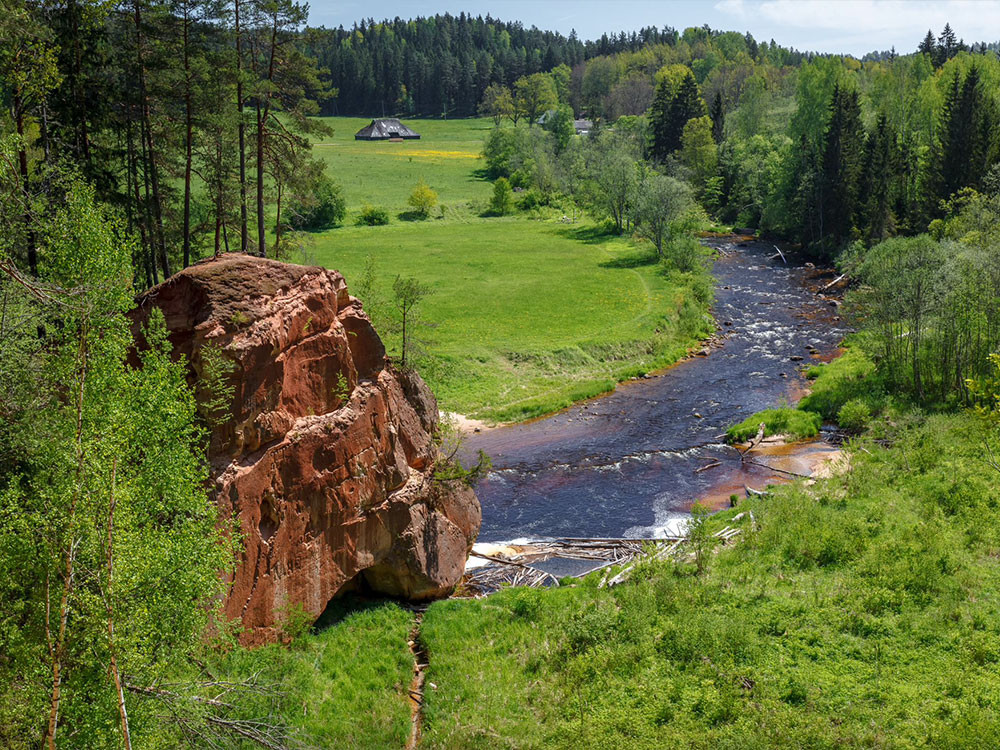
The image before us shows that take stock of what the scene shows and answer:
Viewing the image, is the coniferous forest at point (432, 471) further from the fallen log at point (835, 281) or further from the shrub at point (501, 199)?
the shrub at point (501, 199)

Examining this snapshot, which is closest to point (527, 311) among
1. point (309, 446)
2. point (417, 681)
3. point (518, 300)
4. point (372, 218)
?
point (518, 300)

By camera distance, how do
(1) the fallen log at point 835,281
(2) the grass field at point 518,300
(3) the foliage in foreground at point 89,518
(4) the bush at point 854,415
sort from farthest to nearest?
1. (1) the fallen log at point 835,281
2. (2) the grass field at point 518,300
3. (4) the bush at point 854,415
4. (3) the foliage in foreground at point 89,518

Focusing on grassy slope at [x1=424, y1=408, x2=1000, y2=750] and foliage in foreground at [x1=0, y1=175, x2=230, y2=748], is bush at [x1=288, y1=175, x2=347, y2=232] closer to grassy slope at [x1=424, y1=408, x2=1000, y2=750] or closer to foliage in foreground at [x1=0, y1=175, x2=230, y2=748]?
grassy slope at [x1=424, y1=408, x2=1000, y2=750]

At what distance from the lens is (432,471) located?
78.8 feet

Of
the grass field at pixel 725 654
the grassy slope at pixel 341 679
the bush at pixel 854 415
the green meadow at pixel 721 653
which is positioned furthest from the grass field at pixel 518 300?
the bush at pixel 854 415

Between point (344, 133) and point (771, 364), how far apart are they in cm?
12669

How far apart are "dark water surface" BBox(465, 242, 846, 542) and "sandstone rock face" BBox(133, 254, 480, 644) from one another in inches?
303

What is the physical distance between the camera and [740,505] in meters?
29.8

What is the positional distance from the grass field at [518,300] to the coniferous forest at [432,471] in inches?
15.3

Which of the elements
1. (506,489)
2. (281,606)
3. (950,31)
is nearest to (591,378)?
(506,489)

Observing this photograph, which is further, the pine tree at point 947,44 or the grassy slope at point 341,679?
the pine tree at point 947,44

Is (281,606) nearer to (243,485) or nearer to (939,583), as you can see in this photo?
(243,485)

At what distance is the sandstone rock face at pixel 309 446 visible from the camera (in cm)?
1706

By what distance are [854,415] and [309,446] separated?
92.2ft
